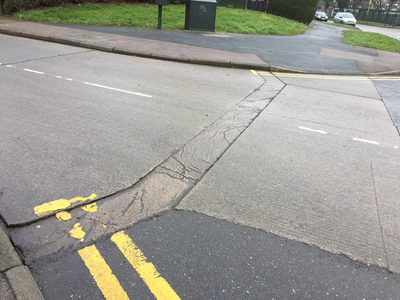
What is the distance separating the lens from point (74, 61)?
8180mm

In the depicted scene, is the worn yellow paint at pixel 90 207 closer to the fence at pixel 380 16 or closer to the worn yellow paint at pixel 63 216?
the worn yellow paint at pixel 63 216

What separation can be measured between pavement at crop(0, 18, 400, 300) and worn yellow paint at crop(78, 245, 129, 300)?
7683mm

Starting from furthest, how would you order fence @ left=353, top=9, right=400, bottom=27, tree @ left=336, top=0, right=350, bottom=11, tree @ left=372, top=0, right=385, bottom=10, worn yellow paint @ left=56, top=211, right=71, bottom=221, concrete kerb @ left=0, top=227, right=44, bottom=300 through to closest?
tree @ left=336, top=0, right=350, bottom=11 → tree @ left=372, top=0, right=385, bottom=10 → fence @ left=353, top=9, right=400, bottom=27 → worn yellow paint @ left=56, top=211, right=71, bottom=221 → concrete kerb @ left=0, top=227, right=44, bottom=300

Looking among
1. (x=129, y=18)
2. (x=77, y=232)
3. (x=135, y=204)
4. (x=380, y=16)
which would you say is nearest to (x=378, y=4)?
(x=380, y=16)

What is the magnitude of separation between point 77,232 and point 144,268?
0.73m

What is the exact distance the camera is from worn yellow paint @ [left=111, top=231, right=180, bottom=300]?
2.18 metres

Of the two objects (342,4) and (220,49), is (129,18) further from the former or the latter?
(342,4)

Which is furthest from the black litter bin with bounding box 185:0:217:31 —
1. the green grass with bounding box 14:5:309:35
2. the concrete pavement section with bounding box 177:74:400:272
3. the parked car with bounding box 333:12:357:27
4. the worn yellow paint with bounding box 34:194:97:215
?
the parked car with bounding box 333:12:357:27

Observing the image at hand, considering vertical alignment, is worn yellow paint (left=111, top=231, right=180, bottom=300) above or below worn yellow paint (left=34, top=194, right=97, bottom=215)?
below

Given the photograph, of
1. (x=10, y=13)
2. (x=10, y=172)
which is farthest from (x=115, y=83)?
(x=10, y=13)

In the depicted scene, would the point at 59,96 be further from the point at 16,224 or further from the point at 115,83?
the point at 16,224

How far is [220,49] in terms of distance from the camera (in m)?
10.9

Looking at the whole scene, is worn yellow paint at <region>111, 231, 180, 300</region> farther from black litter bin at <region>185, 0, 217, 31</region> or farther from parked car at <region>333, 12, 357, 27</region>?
parked car at <region>333, 12, 357, 27</region>

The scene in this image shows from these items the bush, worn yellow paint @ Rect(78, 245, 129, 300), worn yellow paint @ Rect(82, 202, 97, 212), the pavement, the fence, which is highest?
the fence
